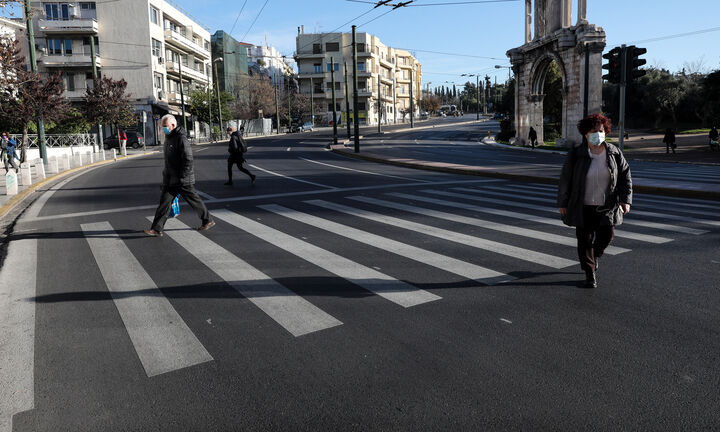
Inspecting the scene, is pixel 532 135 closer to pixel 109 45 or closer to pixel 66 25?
pixel 109 45

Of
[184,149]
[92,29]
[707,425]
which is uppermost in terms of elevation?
[92,29]

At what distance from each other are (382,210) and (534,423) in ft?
24.1

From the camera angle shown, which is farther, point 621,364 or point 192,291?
point 192,291

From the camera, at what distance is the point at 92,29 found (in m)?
49.0

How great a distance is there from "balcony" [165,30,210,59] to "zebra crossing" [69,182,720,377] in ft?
164

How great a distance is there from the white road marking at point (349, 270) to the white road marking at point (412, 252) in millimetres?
705

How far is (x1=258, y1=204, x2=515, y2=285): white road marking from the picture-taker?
562 cm

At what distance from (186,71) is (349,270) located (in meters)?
59.1

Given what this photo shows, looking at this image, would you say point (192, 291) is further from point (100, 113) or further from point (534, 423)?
point (100, 113)

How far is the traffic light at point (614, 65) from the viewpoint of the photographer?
1501 centimetres

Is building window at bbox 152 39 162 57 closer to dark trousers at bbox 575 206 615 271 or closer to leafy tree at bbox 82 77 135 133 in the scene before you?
leafy tree at bbox 82 77 135 133

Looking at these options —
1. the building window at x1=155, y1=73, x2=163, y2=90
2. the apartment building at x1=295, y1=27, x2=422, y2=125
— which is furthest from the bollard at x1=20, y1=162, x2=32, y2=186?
the apartment building at x1=295, y1=27, x2=422, y2=125

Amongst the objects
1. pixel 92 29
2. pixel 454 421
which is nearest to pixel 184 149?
pixel 454 421

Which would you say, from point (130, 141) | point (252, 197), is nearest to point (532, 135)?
point (252, 197)
